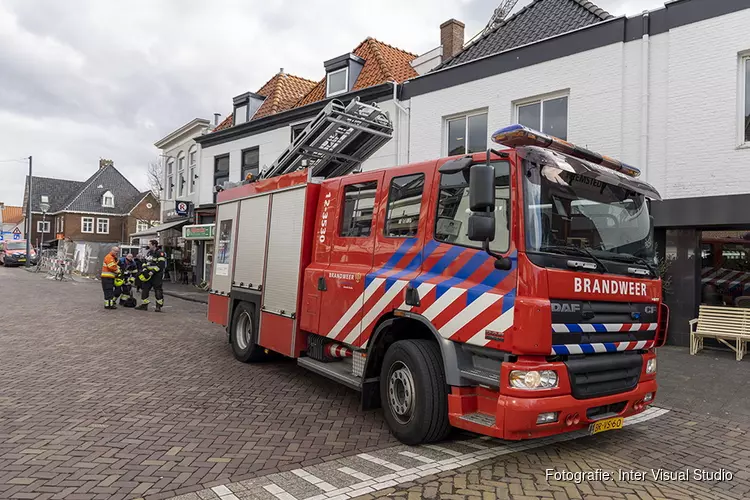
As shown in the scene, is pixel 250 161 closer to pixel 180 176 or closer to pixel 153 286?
pixel 153 286

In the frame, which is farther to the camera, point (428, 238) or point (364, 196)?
point (364, 196)

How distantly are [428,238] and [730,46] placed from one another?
297 inches

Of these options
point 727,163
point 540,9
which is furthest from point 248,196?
point 540,9

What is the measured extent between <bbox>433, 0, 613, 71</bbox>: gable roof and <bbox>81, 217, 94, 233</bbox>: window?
4768 centimetres

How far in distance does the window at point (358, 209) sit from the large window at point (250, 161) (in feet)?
43.5

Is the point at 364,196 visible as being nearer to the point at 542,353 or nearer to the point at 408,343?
the point at 408,343

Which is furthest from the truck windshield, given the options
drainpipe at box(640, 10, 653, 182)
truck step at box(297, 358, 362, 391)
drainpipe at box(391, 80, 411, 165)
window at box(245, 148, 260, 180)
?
window at box(245, 148, 260, 180)

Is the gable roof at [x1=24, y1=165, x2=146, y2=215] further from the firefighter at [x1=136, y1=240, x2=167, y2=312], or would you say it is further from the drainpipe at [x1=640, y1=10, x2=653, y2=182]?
the drainpipe at [x1=640, y1=10, x2=653, y2=182]

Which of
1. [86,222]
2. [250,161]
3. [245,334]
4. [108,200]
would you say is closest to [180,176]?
[250,161]

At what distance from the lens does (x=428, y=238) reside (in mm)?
4508

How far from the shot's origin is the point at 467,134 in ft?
39.9

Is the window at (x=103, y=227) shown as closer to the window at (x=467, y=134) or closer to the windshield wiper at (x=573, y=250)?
the window at (x=467, y=134)

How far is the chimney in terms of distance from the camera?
47.6 feet

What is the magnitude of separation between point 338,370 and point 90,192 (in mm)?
54381
